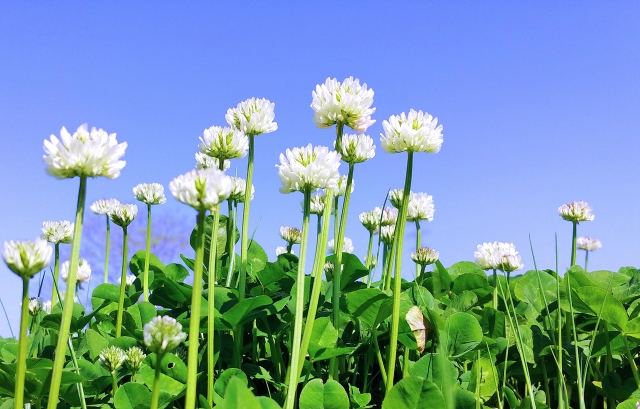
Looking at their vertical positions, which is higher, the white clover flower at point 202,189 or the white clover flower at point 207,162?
the white clover flower at point 207,162

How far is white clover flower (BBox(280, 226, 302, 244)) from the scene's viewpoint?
2936mm

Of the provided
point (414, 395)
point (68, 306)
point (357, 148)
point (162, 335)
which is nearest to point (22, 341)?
point (68, 306)

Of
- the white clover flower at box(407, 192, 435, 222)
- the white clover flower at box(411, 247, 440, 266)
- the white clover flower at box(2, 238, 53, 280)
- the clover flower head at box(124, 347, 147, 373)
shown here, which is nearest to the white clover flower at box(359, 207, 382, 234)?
the white clover flower at box(407, 192, 435, 222)

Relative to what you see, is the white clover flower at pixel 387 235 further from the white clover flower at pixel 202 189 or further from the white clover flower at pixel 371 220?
the white clover flower at pixel 202 189

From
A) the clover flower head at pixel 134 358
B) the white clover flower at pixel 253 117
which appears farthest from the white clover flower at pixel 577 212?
the clover flower head at pixel 134 358

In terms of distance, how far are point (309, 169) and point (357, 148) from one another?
568mm

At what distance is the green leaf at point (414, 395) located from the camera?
1.31 m

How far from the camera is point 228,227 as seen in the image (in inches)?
84.9

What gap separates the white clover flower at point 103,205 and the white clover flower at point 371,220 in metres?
1.00

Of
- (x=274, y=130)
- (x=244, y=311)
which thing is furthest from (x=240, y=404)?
(x=274, y=130)

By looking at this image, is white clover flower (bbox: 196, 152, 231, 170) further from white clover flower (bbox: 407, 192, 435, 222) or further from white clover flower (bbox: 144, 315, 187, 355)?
white clover flower (bbox: 144, 315, 187, 355)

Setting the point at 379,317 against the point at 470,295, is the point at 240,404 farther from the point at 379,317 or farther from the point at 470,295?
the point at 470,295

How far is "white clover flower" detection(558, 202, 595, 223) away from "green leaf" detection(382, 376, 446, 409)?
1875 mm

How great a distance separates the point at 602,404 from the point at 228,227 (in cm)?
137
